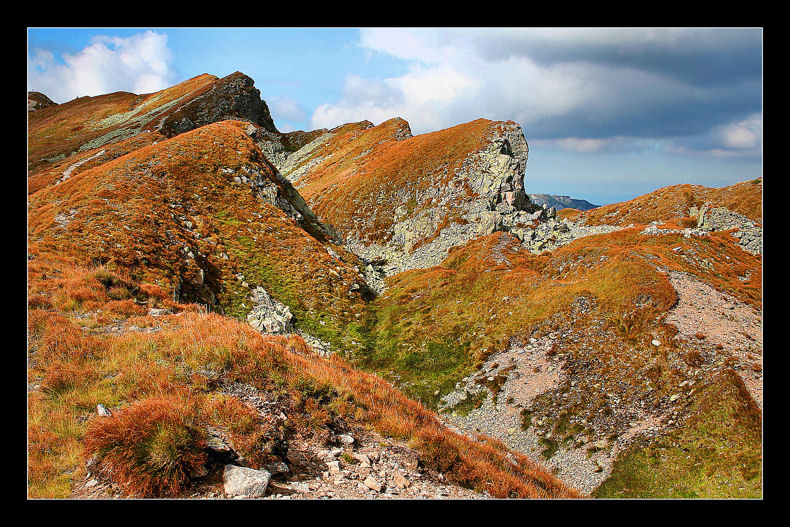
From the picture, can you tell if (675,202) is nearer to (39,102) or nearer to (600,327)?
(600,327)

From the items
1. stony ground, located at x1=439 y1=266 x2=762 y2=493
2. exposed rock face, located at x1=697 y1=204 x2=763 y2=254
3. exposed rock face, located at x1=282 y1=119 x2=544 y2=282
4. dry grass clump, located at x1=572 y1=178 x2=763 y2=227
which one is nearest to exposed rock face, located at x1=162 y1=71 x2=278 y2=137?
exposed rock face, located at x1=282 y1=119 x2=544 y2=282

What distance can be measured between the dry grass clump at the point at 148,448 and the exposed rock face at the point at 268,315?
21159 millimetres

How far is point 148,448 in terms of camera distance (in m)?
5.57

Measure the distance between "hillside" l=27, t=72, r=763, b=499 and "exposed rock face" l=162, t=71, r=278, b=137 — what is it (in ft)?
153

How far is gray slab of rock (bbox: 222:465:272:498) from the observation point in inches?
216

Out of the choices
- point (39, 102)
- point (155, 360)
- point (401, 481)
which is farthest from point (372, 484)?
point (39, 102)

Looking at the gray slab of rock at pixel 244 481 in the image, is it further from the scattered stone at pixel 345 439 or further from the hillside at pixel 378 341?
the scattered stone at pixel 345 439

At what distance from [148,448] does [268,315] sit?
25.5m

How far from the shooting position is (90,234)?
23047 millimetres

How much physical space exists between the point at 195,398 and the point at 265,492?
113 inches

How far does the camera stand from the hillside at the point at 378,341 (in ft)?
22.7
